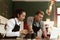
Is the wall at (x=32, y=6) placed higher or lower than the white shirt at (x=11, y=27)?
higher

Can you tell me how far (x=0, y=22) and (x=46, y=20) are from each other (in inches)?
10.8

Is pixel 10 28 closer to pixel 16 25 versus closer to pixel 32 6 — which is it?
pixel 16 25

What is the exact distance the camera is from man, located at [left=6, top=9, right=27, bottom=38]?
84 cm

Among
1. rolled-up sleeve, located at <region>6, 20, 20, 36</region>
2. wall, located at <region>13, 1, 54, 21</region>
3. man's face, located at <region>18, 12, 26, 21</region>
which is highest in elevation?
wall, located at <region>13, 1, 54, 21</region>

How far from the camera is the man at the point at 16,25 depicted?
840mm

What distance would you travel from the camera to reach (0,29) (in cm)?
86

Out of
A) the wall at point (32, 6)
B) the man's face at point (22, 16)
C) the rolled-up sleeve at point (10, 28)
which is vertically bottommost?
the rolled-up sleeve at point (10, 28)

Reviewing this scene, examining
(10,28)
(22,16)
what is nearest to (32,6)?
(22,16)

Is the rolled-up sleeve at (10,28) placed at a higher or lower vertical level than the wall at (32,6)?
lower

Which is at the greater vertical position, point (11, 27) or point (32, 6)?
point (32, 6)

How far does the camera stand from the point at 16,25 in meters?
0.85

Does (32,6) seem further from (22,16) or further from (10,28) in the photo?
(10,28)

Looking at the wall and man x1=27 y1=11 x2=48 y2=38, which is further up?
the wall

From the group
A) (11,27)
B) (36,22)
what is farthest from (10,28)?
(36,22)
